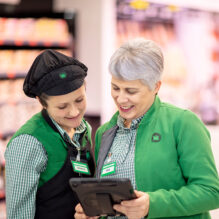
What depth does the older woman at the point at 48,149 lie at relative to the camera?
5.68ft

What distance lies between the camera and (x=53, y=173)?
5.95ft

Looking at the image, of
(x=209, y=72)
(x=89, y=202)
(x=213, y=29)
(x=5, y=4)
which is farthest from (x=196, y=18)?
(x=89, y=202)

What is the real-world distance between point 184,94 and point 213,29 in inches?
43.3

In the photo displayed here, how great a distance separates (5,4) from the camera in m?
4.54

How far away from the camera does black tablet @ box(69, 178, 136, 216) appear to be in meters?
1.42

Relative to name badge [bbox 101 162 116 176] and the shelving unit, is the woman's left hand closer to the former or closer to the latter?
name badge [bbox 101 162 116 176]

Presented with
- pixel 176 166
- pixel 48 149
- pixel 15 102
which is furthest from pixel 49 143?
pixel 15 102

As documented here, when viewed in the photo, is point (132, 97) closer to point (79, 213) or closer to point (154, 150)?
point (154, 150)

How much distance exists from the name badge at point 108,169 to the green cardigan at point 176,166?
0.12 metres

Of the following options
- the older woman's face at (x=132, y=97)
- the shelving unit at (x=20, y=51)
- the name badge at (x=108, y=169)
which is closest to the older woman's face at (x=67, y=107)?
the older woman's face at (x=132, y=97)

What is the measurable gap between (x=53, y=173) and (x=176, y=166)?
0.65 metres

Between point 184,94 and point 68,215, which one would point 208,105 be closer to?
point 184,94

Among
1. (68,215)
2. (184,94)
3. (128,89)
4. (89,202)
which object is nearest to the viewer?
(89,202)

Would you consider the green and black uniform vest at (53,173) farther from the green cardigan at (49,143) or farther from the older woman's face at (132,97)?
the older woman's face at (132,97)
